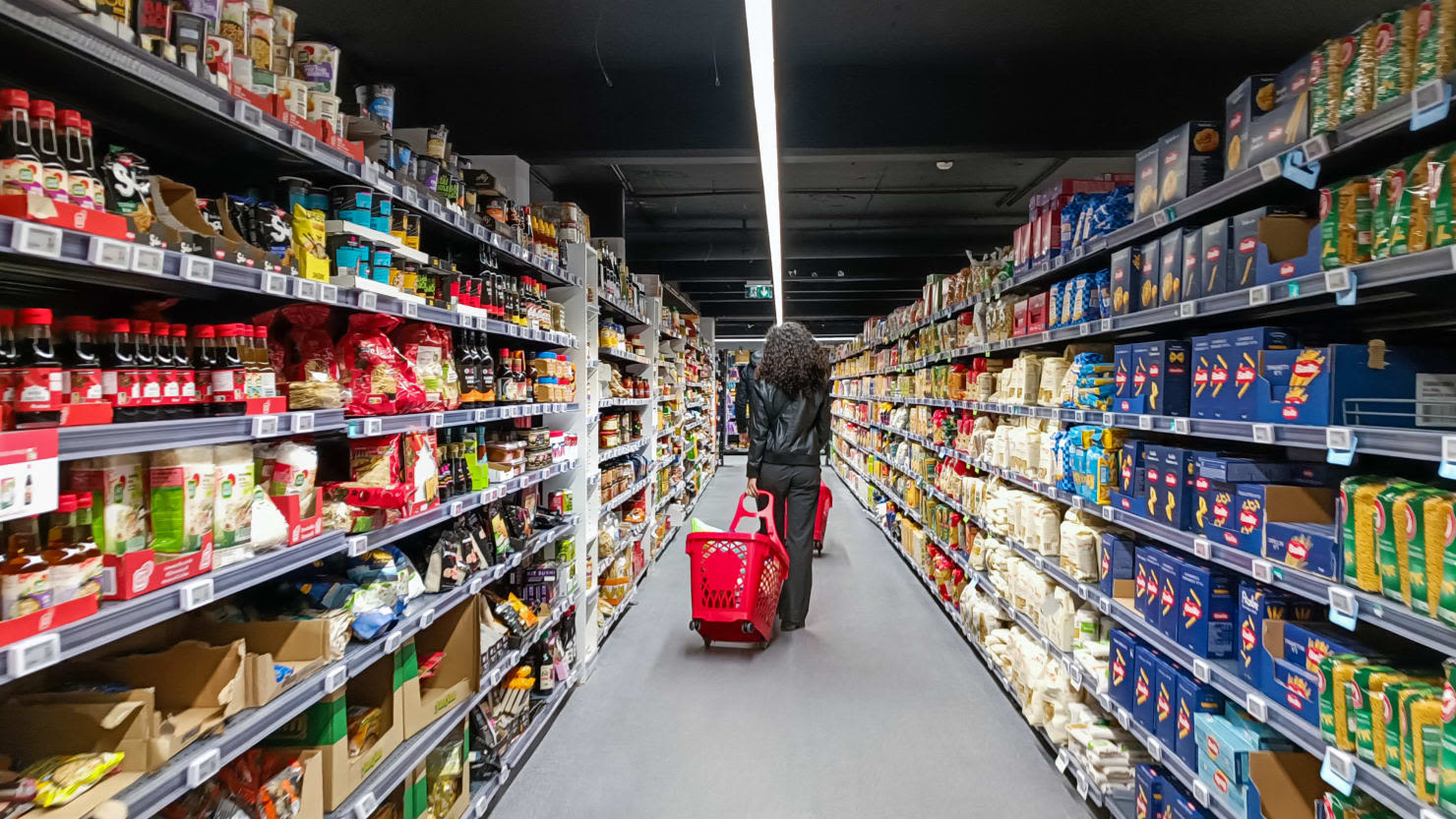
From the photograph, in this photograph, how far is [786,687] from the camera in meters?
4.22

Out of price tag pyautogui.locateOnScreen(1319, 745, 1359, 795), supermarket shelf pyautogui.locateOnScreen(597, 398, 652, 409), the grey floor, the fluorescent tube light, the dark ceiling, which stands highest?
the dark ceiling

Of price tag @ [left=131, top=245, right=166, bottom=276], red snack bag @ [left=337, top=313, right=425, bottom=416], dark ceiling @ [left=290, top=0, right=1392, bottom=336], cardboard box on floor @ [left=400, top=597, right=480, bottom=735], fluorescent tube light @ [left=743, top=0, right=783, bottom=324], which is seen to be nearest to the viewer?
price tag @ [left=131, top=245, right=166, bottom=276]

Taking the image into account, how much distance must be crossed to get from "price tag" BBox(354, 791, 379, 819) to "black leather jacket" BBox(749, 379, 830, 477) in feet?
11.6

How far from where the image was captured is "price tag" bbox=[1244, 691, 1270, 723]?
208cm

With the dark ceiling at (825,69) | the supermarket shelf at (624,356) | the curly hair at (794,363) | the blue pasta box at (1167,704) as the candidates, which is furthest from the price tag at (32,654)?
the curly hair at (794,363)

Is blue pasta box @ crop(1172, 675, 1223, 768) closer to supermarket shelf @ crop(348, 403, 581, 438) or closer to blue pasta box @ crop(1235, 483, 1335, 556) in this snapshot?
blue pasta box @ crop(1235, 483, 1335, 556)

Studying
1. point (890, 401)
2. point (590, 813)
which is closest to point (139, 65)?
point (590, 813)

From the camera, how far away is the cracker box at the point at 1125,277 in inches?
115

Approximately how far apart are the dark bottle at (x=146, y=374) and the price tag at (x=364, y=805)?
3.98 feet

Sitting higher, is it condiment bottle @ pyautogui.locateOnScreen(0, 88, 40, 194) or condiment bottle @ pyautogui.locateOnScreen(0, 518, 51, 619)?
condiment bottle @ pyautogui.locateOnScreen(0, 88, 40, 194)

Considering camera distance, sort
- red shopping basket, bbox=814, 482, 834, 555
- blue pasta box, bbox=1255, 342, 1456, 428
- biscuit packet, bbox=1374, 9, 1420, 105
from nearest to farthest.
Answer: biscuit packet, bbox=1374, 9, 1420, 105 → blue pasta box, bbox=1255, 342, 1456, 428 → red shopping basket, bbox=814, 482, 834, 555

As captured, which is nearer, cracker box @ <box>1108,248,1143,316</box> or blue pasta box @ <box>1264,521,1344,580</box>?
Result: blue pasta box @ <box>1264,521,1344,580</box>

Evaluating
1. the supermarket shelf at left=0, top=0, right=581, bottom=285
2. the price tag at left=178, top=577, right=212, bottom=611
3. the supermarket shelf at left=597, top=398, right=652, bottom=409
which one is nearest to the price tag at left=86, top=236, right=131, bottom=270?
the supermarket shelf at left=0, top=0, right=581, bottom=285

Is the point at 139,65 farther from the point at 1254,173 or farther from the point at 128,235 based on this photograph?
the point at 1254,173
